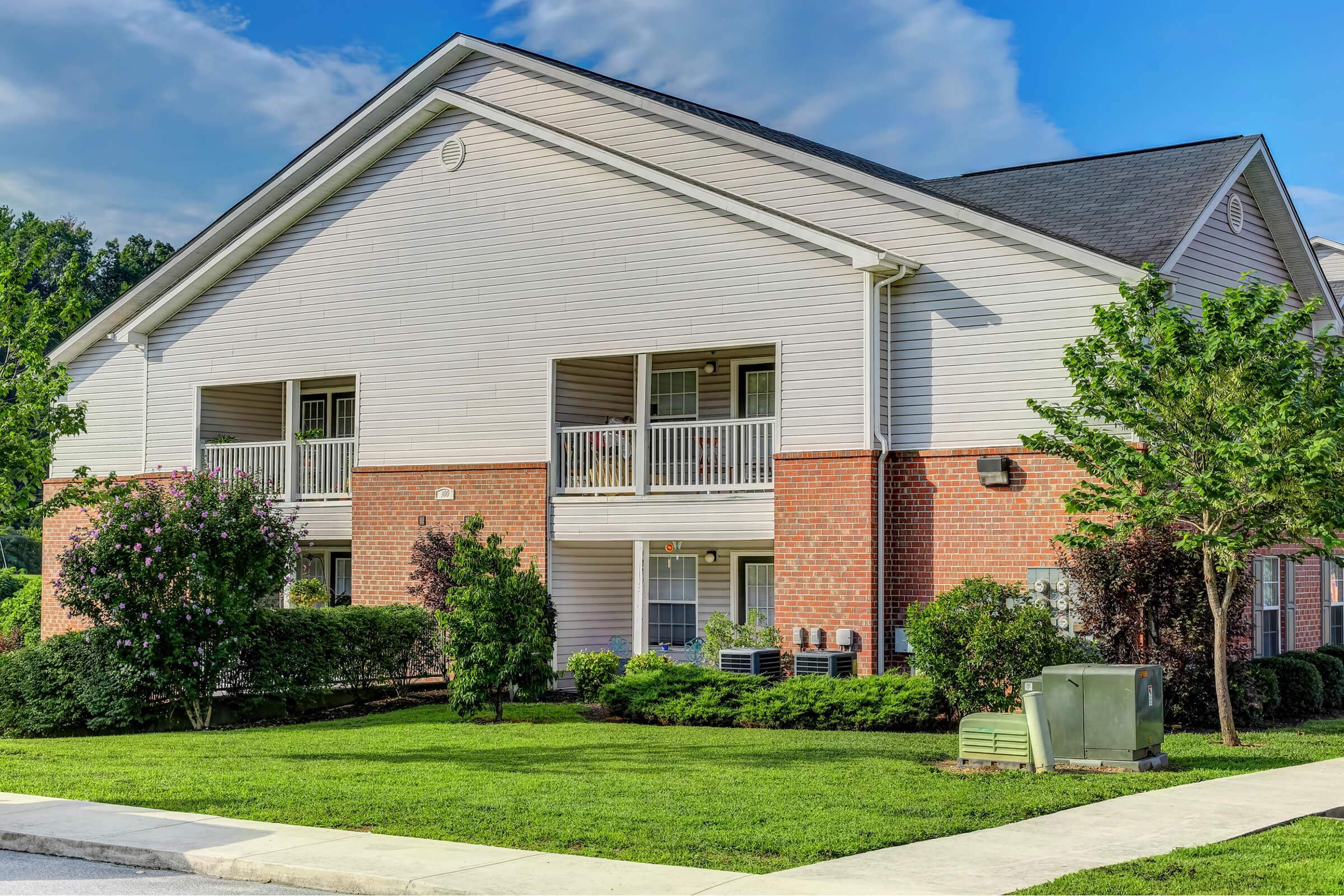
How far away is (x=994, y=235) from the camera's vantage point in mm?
19016

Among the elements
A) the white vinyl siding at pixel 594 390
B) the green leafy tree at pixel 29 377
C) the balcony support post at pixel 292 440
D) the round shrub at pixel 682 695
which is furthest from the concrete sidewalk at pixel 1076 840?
the balcony support post at pixel 292 440

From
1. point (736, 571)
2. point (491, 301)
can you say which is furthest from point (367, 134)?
point (736, 571)

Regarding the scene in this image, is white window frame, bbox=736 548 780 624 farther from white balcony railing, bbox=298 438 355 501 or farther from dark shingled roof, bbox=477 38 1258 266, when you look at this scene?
white balcony railing, bbox=298 438 355 501

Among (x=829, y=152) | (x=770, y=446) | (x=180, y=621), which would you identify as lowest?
(x=180, y=621)

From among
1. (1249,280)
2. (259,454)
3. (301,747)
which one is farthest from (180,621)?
(1249,280)

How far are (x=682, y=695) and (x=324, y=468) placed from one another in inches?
390

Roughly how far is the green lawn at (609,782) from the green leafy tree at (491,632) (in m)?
0.59

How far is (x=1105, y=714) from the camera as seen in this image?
1339 centimetres

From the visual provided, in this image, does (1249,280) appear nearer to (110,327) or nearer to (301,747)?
(301,747)

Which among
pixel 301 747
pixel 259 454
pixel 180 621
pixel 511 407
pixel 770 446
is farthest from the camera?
pixel 259 454

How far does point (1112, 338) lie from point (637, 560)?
871 cm

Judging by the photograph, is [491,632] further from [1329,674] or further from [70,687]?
[1329,674]

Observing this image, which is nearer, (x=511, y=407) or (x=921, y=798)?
(x=921, y=798)

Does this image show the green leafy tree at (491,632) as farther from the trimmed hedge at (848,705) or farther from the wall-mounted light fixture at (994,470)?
the wall-mounted light fixture at (994,470)
